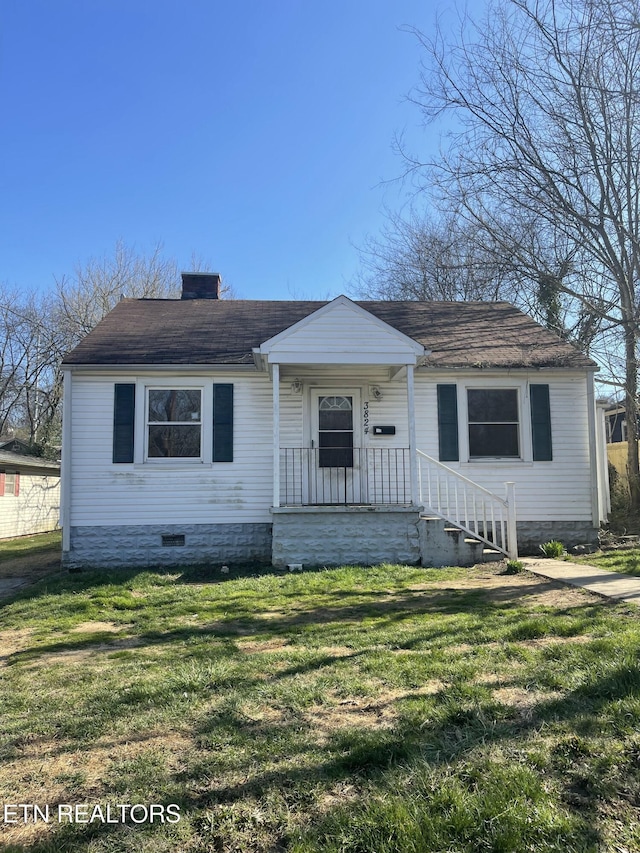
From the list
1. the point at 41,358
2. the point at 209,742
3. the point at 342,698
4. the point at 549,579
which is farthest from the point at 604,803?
the point at 41,358

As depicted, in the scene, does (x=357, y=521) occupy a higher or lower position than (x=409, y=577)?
higher

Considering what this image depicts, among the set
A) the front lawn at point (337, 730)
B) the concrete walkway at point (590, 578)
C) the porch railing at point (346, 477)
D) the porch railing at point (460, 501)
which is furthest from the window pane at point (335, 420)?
the front lawn at point (337, 730)

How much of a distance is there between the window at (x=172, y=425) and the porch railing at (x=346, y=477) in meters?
1.59

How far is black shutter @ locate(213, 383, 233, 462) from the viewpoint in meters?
9.80

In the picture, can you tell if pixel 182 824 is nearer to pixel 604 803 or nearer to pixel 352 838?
pixel 352 838

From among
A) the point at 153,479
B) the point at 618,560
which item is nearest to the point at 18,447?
the point at 153,479

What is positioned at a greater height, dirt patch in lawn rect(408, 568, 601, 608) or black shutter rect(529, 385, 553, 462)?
black shutter rect(529, 385, 553, 462)

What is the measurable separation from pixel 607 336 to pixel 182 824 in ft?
31.6

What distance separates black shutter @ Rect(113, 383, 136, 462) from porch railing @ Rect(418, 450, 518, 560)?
16.3 feet

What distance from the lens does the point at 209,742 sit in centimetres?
295

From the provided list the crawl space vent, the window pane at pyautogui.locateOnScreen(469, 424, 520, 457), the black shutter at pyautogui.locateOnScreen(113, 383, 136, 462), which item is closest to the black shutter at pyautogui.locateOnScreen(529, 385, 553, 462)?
the window pane at pyautogui.locateOnScreen(469, 424, 520, 457)

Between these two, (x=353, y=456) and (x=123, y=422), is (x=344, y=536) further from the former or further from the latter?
(x=123, y=422)

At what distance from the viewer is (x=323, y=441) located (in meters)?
10.3

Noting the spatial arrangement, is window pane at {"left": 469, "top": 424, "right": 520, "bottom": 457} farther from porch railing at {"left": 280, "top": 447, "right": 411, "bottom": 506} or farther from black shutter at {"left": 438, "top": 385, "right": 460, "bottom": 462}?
porch railing at {"left": 280, "top": 447, "right": 411, "bottom": 506}
